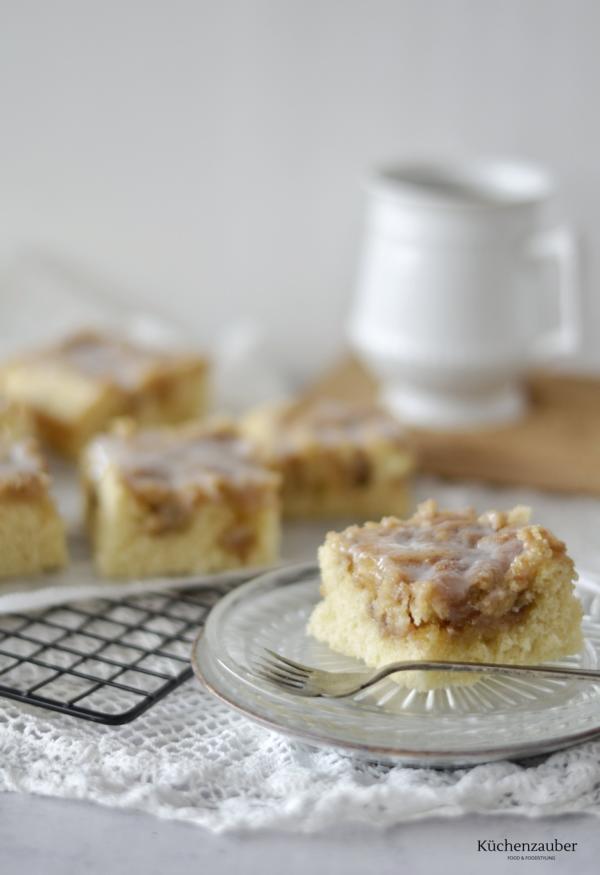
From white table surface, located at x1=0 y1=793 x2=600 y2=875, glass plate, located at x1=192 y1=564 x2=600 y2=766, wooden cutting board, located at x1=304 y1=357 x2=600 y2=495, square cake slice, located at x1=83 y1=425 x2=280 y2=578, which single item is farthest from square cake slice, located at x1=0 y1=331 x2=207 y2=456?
white table surface, located at x1=0 y1=793 x2=600 y2=875

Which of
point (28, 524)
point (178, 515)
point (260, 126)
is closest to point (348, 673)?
point (178, 515)

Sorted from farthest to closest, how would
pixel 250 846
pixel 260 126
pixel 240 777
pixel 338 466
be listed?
pixel 260 126, pixel 338 466, pixel 240 777, pixel 250 846

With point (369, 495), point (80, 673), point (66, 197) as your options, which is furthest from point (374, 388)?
point (80, 673)

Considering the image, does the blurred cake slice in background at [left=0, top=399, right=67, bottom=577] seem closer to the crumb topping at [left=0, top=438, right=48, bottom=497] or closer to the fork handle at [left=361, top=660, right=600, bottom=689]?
the crumb topping at [left=0, top=438, right=48, bottom=497]

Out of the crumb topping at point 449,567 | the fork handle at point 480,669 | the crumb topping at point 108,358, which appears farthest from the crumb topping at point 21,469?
the fork handle at point 480,669

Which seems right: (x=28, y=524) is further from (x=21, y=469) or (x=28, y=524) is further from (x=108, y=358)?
(x=108, y=358)

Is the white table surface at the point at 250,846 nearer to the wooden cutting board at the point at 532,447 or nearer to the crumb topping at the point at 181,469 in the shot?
the crumb topping at the point at 181,469

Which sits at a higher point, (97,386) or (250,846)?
(97,386)
